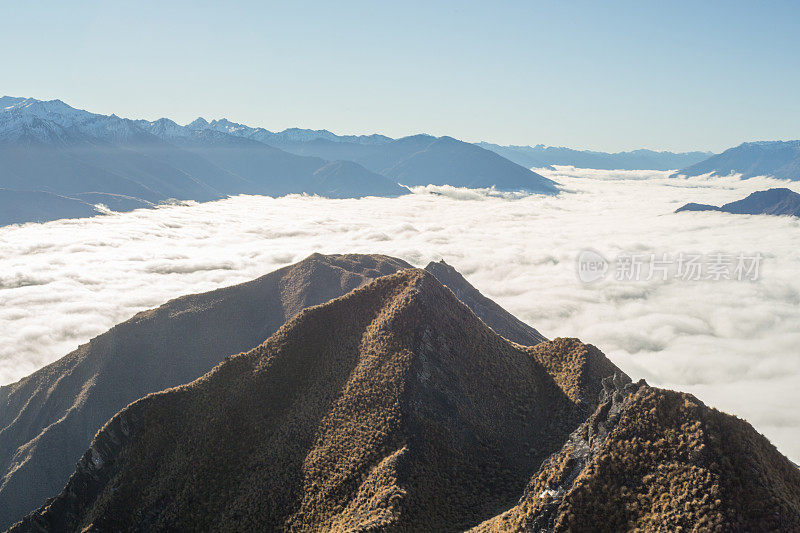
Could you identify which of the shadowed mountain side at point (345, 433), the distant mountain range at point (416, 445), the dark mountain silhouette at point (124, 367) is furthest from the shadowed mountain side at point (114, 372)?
the distant mountain range at point (416, 445)

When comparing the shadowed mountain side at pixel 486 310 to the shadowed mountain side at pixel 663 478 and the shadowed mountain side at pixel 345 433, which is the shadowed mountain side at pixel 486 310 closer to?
the shadowed mountain side at pixel 345 433

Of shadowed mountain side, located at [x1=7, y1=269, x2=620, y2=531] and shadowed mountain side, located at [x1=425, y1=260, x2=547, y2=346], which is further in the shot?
shadowed mountain side, located at [x1=425, y1=260, x2=547, y2=346]

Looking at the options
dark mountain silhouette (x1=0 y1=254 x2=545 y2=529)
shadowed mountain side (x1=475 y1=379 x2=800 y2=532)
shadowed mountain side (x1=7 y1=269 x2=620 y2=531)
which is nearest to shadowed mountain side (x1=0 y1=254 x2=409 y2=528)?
dark mountain silhouette (x1=0 y1=254 x2=545 y2=529)

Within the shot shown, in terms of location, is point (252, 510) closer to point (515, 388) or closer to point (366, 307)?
point (366, 307)

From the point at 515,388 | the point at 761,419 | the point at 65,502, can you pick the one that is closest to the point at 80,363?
the point at 65,502

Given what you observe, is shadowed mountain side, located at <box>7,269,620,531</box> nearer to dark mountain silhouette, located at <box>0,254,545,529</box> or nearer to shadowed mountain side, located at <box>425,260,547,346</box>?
dark mountain silhouette, located at <box>0,254,545,529</box>

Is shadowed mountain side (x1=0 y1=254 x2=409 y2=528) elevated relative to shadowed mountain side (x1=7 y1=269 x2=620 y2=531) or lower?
lower
